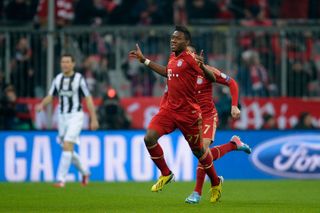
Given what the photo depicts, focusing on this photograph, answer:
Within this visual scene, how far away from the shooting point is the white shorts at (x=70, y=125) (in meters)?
19.4

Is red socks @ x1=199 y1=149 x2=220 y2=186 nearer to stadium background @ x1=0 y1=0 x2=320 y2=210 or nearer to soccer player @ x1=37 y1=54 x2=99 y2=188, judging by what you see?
soccer player @ x1=37 y1=54 x2=99 y2=188

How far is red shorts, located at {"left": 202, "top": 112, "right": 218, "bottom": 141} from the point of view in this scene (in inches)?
591

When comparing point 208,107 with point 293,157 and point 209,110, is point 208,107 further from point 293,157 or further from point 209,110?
point 293,157

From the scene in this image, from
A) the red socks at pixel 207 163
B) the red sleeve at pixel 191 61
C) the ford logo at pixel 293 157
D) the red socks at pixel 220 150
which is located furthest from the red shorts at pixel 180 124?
the ford logo at pixel 293 157

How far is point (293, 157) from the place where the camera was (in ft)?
73.7

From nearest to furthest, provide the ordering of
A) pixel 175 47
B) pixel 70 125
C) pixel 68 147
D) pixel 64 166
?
pixel 175 47, pixel 64 166, pixel 68 147, pixel 70 125

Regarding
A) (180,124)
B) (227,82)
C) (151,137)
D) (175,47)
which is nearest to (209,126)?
(227,82)

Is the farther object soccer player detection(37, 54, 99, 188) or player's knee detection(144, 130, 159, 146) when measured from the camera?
soccer player detection(37, 54, 99, 188)

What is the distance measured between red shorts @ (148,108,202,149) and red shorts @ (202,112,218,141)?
76 centimetres

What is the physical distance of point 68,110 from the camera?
19516 millimetres

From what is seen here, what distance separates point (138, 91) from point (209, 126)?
9.14 metres

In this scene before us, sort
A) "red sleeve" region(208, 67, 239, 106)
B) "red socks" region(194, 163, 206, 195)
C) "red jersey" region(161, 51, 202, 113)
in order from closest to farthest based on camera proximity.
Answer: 1. "red jersey" region(161, 51, 202, 113)
2. "red socks" region(194, 163, 206, 195)
3. "red sleeve" region(208, 67, 239, 106)

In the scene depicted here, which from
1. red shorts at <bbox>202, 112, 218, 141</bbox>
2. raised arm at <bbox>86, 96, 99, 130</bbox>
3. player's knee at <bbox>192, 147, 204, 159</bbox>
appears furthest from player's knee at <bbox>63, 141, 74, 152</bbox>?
player's knee at <bbox>192, 147, 204, 159</bbox>

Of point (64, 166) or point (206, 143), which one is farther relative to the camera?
point (64, 166)
